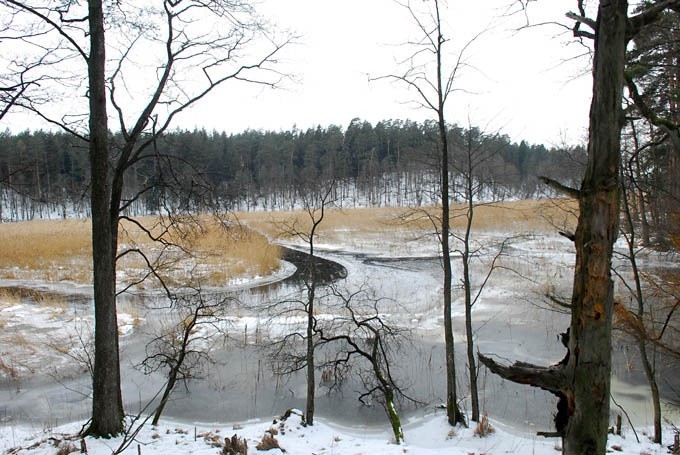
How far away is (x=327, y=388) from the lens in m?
10.4

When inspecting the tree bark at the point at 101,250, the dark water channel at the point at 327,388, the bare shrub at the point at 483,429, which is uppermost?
the tree bark at the point at 101,250

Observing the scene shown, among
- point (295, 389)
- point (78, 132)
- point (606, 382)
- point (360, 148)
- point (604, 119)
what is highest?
point (360, 148)

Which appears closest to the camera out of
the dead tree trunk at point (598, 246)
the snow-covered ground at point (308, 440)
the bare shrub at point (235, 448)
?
the dead tree trunk at point (598, 246)

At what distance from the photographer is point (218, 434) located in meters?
7.71

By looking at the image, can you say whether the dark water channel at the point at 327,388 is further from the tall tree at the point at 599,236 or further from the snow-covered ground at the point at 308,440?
the tall tree at the point at 599,236

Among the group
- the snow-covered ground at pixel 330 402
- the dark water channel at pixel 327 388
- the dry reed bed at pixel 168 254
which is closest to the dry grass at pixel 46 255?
the dry reed bed at pixel 168 254

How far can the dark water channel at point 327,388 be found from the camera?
9078mm

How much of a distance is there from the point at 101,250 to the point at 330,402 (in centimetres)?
597

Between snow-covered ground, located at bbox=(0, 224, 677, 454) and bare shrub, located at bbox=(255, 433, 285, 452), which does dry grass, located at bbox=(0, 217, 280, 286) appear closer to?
snow-covered ground, located at bbox=(0, 224, 677, 454)

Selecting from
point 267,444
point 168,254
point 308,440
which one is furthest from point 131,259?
point 267,444

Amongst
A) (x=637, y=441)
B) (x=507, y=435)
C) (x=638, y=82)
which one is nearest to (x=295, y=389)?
(x=507, y=435)

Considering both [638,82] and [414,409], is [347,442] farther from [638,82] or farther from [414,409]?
[638,82]

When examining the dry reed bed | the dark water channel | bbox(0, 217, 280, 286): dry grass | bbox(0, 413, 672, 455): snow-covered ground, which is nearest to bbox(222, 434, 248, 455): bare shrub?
bbox(0, 413, 672, 455): snow-covered ground

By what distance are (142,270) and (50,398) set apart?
12.8 meters
